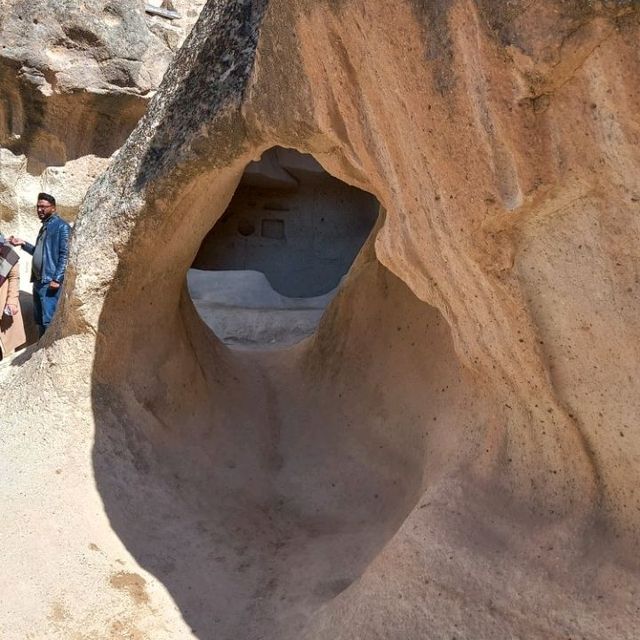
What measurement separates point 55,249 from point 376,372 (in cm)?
175

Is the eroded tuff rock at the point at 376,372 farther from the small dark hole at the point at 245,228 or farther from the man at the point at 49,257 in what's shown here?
the small dark hole at the point at 245,228

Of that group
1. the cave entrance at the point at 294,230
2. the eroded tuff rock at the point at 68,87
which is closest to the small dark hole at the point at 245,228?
the cave entrance at the point at 294,230

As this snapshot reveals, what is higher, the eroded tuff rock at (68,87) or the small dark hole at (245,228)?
the eroded tuff rock at (68,87)

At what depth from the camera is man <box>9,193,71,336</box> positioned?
3.76 metres

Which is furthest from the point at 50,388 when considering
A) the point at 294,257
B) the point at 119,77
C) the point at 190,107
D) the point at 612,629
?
the point at 294,257

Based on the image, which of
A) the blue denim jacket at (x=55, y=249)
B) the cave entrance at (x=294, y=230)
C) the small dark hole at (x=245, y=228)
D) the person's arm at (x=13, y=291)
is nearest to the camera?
the blue denim jacket at (x=55, y=249)

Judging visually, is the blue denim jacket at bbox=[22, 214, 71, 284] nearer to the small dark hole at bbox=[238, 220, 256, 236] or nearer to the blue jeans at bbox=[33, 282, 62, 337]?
the blue jeans at bbox=[33, 282, 62, 337]

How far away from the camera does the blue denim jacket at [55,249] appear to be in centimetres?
375

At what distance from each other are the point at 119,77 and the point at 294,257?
10.00 ft

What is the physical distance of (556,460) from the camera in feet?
5.41

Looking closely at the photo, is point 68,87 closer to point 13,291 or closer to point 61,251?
point 13,291

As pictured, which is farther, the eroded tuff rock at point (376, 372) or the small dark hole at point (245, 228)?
the small dark hole at point (245, 228)

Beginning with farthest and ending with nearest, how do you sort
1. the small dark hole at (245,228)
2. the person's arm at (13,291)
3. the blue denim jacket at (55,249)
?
1. the small dark hole at (245,228)
2. the person's arm at (13,291)
3. the blue denim jacket at (55,249)

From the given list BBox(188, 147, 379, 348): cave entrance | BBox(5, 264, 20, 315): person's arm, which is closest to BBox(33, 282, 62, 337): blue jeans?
BBox(5, 264, 20, 315): person's arm
